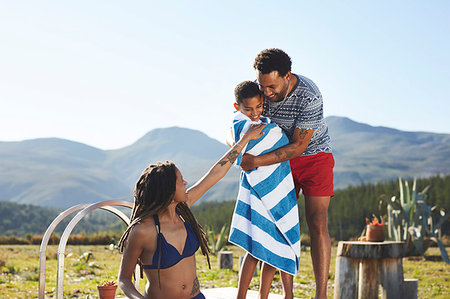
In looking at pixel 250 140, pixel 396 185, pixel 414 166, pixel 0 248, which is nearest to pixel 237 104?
pixel 250 140

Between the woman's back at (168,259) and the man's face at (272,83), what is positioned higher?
the man's face at (272,83)

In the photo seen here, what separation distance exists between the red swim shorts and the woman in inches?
46.6

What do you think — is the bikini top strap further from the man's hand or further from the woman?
the man's hand

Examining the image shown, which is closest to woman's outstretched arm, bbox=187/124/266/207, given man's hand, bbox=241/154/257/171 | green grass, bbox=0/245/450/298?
man's hand, bbox=241/154/257/171

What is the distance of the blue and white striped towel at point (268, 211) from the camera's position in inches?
127

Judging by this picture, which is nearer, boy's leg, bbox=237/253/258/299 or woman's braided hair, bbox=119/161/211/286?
woman's braided hair, bbox=119/161/211/286

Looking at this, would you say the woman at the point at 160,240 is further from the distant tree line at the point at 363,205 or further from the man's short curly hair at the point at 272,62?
the distant tree line at the point at 363,205

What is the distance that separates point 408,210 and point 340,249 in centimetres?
417

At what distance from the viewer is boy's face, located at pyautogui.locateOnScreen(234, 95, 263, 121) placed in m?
3.13

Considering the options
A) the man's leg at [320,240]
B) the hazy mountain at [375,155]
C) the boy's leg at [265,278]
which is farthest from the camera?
the hazy mountain at [375,155]

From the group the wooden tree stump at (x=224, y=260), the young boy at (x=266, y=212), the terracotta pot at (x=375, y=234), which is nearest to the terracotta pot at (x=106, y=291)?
the young boy at (x=266, y=212)

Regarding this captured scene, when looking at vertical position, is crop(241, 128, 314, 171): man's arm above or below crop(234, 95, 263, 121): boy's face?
below

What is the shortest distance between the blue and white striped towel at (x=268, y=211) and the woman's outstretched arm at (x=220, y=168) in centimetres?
9

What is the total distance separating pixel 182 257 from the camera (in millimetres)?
2496
